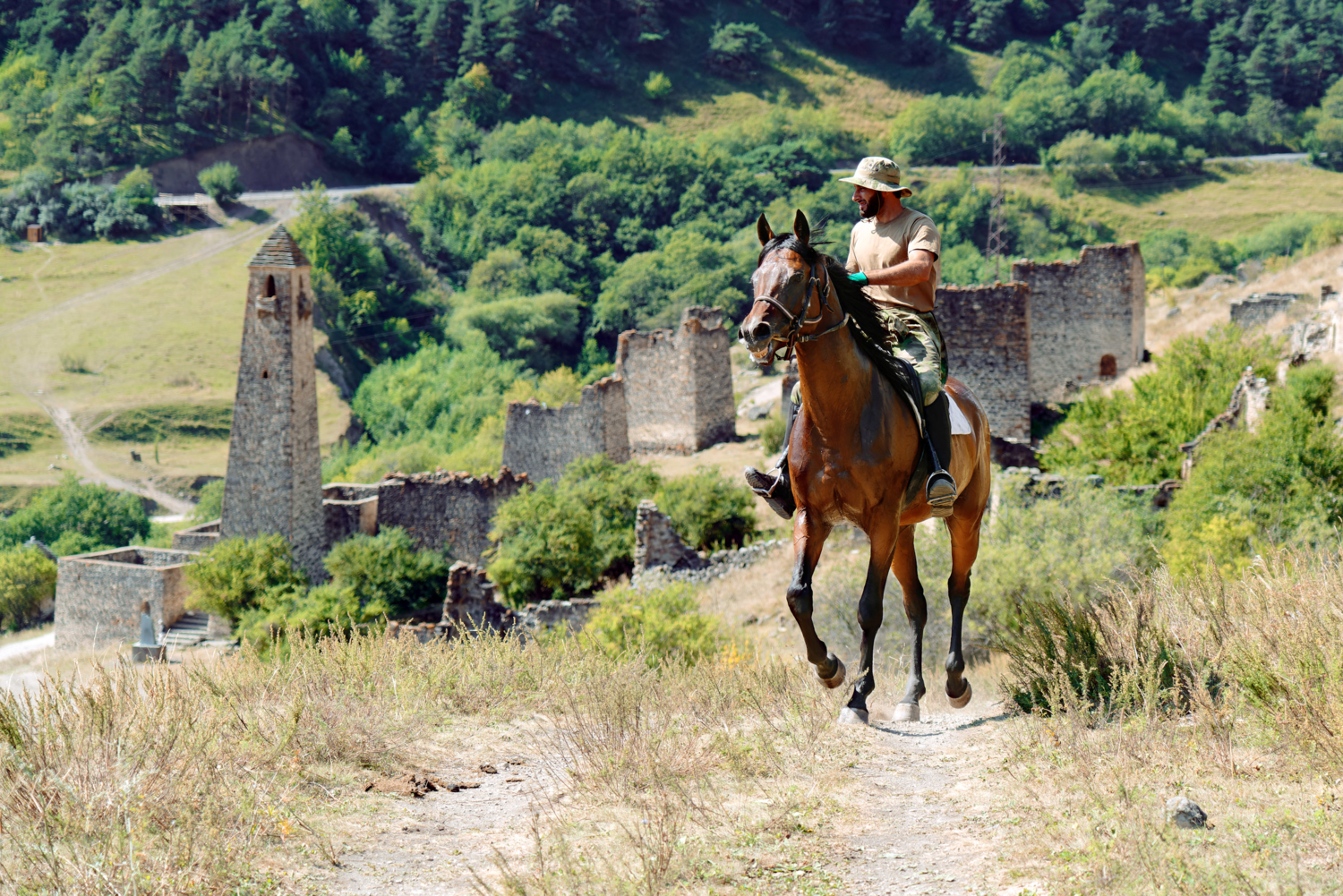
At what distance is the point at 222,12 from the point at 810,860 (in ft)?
290

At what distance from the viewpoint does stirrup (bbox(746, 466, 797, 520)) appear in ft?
26.5

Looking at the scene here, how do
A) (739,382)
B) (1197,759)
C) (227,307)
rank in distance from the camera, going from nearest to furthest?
(1197,759) → (739,382) → (227,307)

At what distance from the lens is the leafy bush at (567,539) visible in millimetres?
22906

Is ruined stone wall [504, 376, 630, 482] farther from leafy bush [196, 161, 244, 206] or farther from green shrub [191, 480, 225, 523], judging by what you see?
leafy bush [196, 161, 244, 206]

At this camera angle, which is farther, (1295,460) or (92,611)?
(92,611)

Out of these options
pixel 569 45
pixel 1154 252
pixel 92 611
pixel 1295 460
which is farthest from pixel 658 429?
pixel 569 45

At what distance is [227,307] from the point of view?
182ft

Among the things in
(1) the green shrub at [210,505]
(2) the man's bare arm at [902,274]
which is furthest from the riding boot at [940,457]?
(1) the green shrub at [210,505]

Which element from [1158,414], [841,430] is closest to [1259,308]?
[1158,414]

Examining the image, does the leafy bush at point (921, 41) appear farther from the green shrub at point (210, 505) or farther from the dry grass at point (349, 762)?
the dry grass at point (349, 762)

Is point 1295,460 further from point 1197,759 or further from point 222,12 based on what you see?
point 222,12

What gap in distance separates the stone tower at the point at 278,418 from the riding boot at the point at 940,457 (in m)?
21.6

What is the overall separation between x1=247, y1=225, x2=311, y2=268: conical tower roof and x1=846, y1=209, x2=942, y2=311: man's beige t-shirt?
20.9 metres

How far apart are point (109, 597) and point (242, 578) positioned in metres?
3.10
